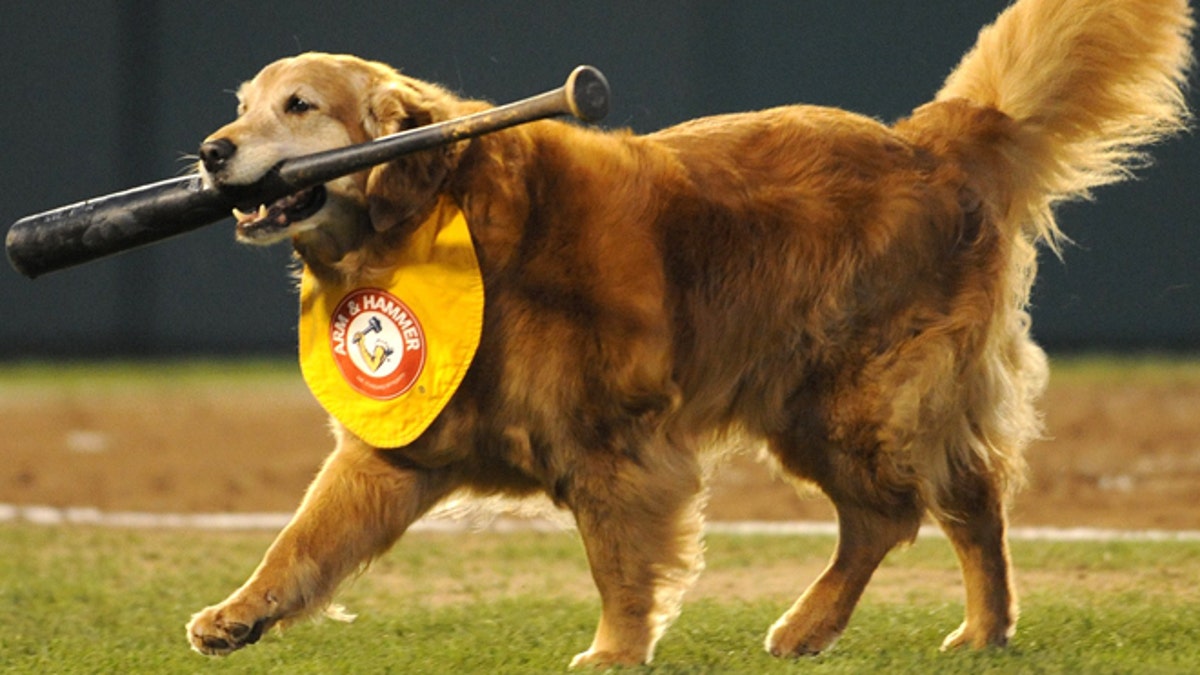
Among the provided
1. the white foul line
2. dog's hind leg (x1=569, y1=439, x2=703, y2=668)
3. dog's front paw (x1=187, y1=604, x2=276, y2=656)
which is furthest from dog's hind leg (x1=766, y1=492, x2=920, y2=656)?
the white foul line

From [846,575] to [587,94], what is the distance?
1521 millimetres

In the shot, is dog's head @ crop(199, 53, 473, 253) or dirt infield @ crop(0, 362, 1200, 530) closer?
dog's head @ crop(199, 53, 473, 253)

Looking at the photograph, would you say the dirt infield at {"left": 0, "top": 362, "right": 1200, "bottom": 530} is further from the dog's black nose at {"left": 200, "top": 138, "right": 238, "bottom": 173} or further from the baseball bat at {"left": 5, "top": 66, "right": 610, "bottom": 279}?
the dog's black nose at {"left": 200, "top": 138, "right": 238, "bottom": 173}

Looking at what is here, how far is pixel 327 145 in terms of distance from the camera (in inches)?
158

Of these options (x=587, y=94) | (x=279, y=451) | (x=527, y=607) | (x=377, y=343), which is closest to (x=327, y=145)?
(x=377, y=343)

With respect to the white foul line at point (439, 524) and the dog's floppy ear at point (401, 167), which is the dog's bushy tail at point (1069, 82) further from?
the white foul line at point (439, 524)

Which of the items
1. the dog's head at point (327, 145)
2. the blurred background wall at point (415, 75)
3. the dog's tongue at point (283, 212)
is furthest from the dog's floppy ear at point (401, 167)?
the blurred background wall at point (415, 75)

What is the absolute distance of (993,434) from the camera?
4.58m

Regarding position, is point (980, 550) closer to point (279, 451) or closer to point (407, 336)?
point (407, 336)

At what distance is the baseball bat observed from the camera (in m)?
3.71

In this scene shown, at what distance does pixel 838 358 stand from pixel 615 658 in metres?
0.95

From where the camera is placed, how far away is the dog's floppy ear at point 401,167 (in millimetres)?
3959

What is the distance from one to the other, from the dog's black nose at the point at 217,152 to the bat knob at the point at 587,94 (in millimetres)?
794

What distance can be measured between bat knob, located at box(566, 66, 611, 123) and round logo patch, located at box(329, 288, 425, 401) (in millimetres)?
671
